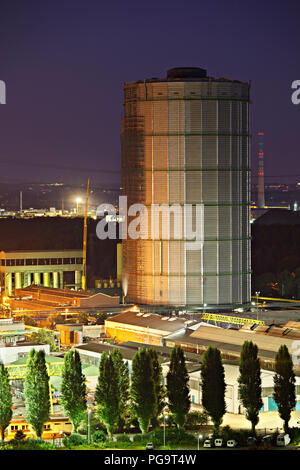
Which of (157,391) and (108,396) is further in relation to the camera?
(157,391)

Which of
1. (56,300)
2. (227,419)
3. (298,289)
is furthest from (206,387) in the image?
(298,289)

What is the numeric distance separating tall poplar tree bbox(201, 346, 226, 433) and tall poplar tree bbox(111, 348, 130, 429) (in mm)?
2045

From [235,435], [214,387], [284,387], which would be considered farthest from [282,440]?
[214,387]

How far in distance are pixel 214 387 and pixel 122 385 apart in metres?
2.43

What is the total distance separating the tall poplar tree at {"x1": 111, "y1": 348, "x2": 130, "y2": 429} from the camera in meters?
28.9

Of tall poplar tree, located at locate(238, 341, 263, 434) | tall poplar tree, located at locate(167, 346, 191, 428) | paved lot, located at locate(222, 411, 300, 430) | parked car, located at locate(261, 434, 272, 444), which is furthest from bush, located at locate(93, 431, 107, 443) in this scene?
parked car, located at locate(261, 434, 272, 444)

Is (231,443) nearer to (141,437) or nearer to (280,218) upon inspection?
(141,437)

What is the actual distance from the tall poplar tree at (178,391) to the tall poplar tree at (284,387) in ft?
7.56

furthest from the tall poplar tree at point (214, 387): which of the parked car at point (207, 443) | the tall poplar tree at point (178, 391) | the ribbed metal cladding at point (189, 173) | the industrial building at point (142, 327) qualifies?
the ribbed metal cladding at point (189, 173)

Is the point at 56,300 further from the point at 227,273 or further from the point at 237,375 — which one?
the point at 237,375

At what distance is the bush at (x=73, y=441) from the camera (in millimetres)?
27078

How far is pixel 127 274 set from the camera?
49000 mm

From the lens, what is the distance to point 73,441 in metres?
27.3

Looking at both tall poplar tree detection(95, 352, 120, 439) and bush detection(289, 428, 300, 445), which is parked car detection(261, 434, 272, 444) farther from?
tall poplar tree detection(95, 352, 120, 439)
